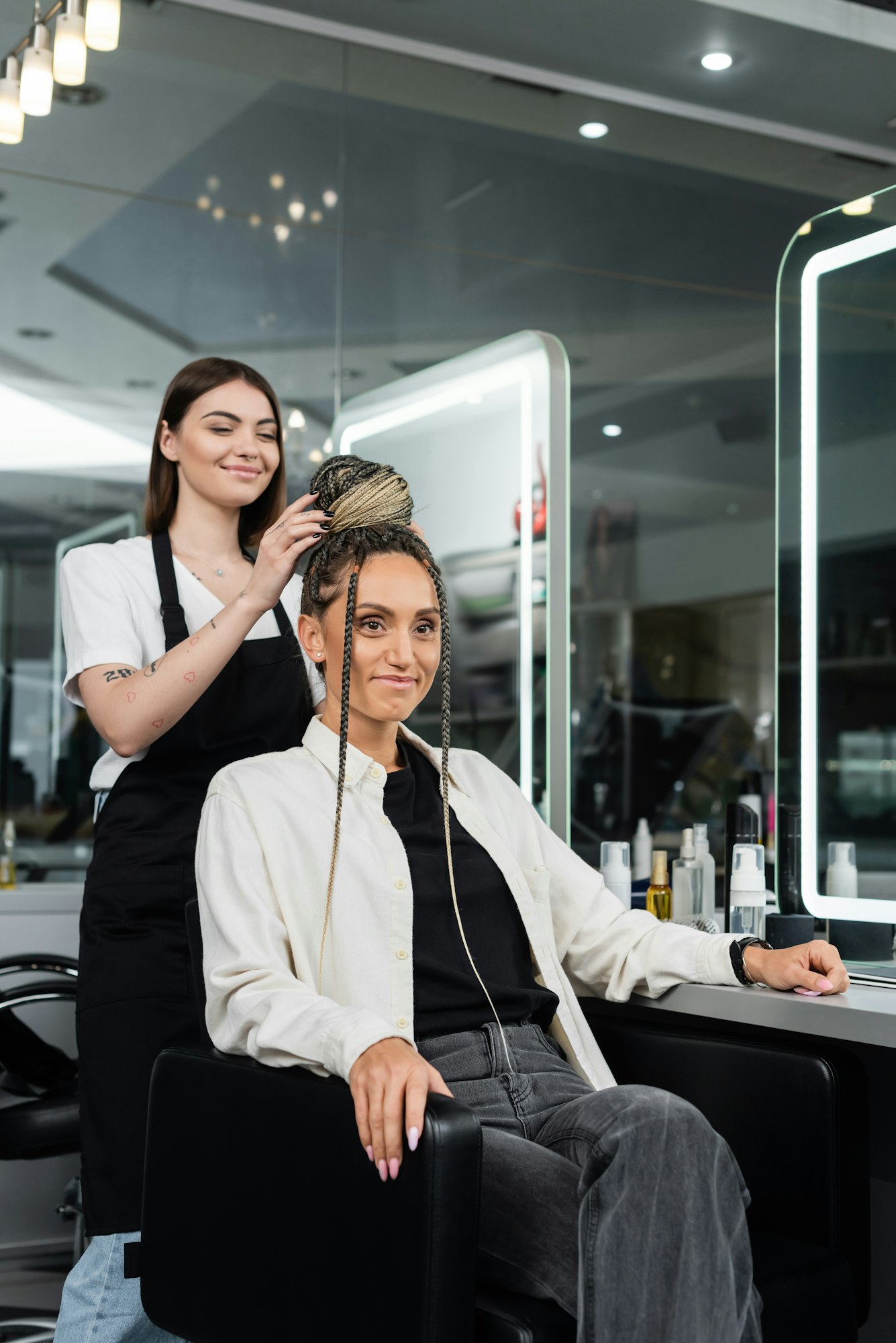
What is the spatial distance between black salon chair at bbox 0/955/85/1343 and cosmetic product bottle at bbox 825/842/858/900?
1258 mm

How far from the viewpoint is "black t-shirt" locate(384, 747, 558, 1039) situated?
5.26 ft

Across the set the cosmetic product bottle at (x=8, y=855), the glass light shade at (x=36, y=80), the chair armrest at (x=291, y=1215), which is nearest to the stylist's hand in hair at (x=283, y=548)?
the chair armrest at (x=291, y=1215)

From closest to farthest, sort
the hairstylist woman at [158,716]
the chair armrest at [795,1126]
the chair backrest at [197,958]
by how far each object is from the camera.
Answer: the chair armrest at [795,1126] → the chair backrest at [197,958] → the hairstylist woman at [158,716]

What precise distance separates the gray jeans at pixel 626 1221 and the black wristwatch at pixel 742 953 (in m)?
0.29

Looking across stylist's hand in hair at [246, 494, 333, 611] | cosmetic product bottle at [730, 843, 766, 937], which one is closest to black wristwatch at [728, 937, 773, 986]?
cosmetic product bottle at [730, 843, 766, 937]

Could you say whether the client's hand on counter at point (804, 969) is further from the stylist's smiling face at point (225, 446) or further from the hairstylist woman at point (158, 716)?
the stylist's smiling face at point (225, 446)

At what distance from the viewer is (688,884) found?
6.90 feet

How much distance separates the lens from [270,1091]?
1.40 m

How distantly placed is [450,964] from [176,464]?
89cm

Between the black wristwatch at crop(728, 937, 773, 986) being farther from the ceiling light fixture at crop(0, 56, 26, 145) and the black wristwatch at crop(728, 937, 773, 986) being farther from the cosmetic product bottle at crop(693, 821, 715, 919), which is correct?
the ceiling light fixture at crop(0, 56, 26, 145)

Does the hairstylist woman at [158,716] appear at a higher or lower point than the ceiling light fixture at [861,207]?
lower

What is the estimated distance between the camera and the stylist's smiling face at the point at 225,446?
2.00 meters

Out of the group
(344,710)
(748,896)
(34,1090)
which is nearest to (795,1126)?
(748,896)

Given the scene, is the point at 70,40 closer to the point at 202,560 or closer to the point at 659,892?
the point at 202,560
